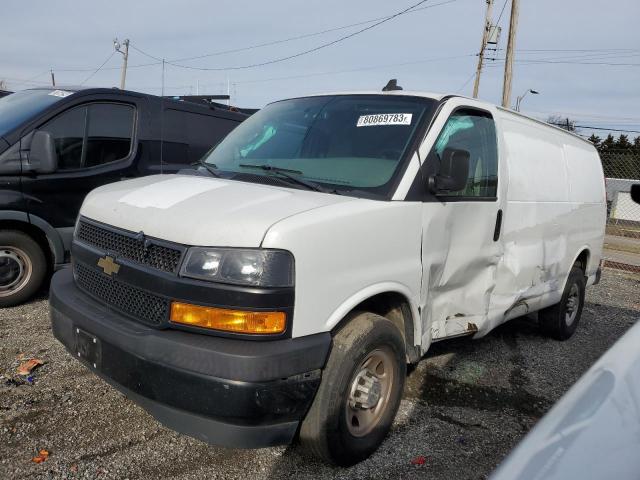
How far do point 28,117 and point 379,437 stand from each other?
14.1 feet

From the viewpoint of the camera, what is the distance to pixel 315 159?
335 centimetres

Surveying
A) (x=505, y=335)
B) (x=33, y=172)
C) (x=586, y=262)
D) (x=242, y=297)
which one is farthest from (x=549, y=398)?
(x=33, y=172)

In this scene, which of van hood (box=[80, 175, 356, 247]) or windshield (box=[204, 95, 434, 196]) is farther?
windshield (box=[204, 95, 434, 196])

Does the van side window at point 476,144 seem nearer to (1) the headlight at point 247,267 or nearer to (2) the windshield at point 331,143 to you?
(2) the windshield at point 331,143

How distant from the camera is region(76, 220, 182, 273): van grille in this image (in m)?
2.47

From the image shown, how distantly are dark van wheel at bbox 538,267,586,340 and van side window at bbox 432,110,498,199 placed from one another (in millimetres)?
2064

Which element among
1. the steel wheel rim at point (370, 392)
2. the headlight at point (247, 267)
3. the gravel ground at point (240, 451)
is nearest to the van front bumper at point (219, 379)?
the headlight at point (247, 267)

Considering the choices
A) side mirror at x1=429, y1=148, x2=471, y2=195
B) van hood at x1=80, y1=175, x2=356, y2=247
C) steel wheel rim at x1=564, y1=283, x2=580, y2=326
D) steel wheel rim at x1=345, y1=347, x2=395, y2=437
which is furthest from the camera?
steel wheel rim at x1=564, y1=283, x2=580, y2=326

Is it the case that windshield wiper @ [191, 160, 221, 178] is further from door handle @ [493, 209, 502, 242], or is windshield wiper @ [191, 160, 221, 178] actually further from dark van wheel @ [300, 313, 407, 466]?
door handle @ [493, 209, 502, 242]

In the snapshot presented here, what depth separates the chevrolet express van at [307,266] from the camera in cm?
232

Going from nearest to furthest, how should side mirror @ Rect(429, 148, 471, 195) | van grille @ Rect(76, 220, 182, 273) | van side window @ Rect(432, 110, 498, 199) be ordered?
van grille @ Rect(76, 220, 182, 273) → side mirror @ Rect(429, 148, 471, 195) → van side window @ Rect(432, 110, 498, 199)

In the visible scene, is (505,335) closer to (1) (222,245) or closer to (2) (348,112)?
(2) (348,112)

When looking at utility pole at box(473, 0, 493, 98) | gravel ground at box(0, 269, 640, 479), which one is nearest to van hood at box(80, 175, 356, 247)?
gravel ground at box(0, 269, 640, 479)

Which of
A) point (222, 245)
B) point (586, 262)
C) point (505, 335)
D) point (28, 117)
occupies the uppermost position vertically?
point (28, 117)
